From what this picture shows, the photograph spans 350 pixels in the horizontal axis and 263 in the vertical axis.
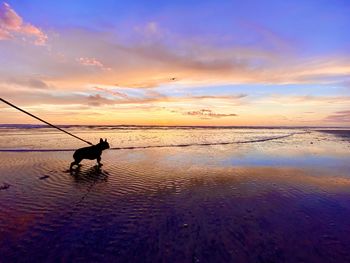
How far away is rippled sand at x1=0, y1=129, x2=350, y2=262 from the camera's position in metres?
6.13

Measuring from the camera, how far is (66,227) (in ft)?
24.2

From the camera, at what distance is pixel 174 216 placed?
27.0 ft

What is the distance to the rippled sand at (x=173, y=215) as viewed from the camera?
6.13m

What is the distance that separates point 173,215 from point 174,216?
91 millimetres

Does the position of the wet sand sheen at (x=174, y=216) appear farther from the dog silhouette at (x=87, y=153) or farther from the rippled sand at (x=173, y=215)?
the dog silhouette at (x=87, y=153)

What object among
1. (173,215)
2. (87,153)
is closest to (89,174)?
(87,153)

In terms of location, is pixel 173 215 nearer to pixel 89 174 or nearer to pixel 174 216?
pixel 174 216

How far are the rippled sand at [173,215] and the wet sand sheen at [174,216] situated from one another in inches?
0.9

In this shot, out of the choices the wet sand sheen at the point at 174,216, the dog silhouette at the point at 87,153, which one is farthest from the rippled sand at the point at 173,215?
the dog silhouette at the point at 87,153

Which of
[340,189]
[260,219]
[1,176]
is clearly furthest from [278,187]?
[1,176]

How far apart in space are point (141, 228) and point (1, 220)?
→ 394cm

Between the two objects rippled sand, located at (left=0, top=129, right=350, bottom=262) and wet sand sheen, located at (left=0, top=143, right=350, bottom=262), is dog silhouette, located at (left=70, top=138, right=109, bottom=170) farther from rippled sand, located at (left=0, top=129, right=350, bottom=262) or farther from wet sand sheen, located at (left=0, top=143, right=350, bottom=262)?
wet sand sheen, located at (left=0, top=143, right=350, bottom=262)

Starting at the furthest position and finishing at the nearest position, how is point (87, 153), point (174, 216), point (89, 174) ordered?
point (87, 153) < point (89, 174) < point (174, 216)

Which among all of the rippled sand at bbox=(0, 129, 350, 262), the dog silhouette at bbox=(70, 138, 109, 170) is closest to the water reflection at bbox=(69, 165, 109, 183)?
the rippled sand at bbox=(0, 129, 350, 262)
